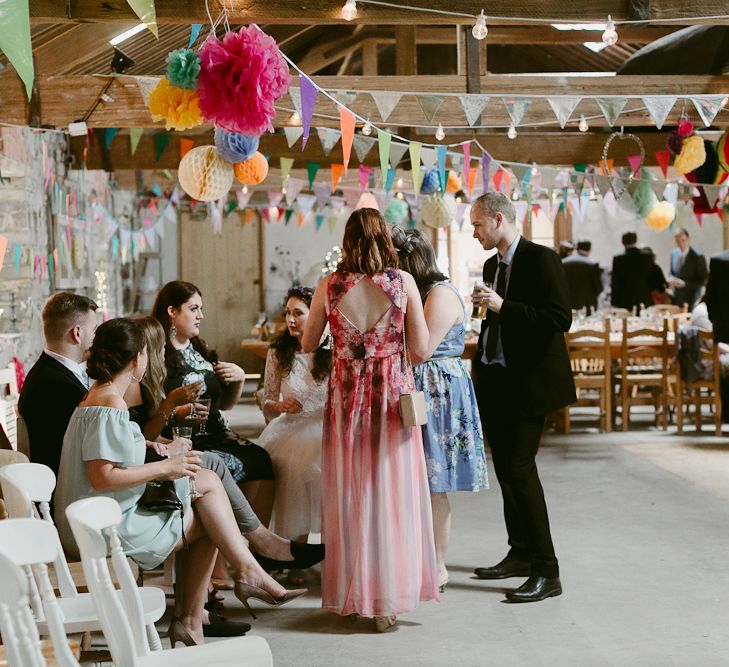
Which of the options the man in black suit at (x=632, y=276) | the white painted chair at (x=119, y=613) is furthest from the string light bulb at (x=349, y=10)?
the man in black suit at (x=632, y=276)

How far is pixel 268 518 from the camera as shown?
14.0 ft

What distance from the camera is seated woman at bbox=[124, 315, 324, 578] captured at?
3.71m

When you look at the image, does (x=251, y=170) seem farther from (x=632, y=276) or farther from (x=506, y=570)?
(x=632, y=276)

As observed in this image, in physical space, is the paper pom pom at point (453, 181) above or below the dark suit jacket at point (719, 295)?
above

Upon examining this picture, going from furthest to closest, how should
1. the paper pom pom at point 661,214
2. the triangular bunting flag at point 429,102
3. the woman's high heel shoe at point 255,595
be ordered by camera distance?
1. the paper pom pom at point 661,214
2. the triangular bunting flag at point 429,102
3. the woman's high heel shoe at point 255,595

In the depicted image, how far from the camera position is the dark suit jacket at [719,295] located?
→ 757 centimetres

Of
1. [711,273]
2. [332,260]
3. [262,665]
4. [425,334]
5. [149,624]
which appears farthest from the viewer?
[332,260]

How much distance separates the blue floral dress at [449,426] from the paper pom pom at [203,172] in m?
2.05

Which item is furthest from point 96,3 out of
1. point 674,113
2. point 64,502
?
point 674,113

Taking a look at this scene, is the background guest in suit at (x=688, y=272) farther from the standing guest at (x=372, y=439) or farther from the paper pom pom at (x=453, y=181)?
the standing guest at (x=372, y=439)

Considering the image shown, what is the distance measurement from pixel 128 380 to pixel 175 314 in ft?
3.58

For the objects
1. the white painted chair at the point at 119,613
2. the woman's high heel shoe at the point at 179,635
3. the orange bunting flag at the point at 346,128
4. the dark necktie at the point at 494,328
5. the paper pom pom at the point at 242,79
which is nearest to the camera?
the white painted chair at the point at 119,613

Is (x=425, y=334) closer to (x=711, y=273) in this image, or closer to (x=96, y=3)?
(x=96, y=3)

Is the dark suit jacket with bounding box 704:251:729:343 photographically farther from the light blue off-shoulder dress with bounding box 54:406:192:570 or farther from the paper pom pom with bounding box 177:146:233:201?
the light blue off-shoulder dress with bounding box 54:406:192:570
